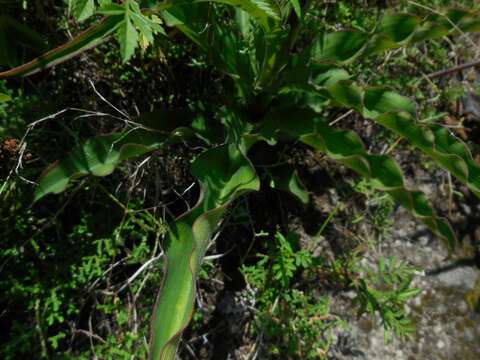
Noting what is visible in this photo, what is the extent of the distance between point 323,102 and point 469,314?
0.99 metres

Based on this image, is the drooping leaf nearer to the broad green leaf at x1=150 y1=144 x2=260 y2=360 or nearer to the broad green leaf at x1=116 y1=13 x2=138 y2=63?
the broad green leaf at x1=116 y1=13 x2=138 y2=63

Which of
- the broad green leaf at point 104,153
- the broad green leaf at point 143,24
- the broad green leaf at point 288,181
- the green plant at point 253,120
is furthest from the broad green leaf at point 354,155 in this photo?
the broad green leaf at point 143,24

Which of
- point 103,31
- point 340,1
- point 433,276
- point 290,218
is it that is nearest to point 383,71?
point 340,1

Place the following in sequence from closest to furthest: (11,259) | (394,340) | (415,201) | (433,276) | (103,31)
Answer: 1. (103,31)
2. (415,201)
3. (11,259)
4. (394,340)
5. (433,276)

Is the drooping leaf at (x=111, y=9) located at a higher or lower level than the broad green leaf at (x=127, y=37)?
higher

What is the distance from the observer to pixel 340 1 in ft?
5.83

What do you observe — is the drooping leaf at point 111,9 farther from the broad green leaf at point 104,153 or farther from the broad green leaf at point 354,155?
the broad green leaf at point 354,155

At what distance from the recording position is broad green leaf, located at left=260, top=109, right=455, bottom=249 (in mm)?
1230

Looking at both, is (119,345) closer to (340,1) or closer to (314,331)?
(314,331)

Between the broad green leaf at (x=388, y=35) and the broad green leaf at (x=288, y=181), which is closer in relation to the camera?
the broad green leaf at (x=388, y=35)

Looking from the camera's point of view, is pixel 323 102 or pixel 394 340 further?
pixel 394 340

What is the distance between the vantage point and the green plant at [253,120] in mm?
1075

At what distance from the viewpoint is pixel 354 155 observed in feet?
4.04

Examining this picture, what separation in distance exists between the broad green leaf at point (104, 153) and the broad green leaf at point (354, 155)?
0.99 ft
